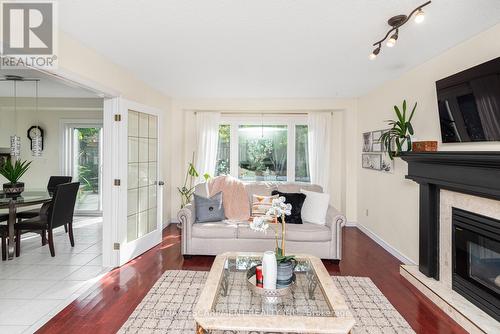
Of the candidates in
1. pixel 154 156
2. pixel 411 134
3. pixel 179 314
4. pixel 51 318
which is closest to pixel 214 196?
pixel 154 156

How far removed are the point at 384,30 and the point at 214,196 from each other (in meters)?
2.76

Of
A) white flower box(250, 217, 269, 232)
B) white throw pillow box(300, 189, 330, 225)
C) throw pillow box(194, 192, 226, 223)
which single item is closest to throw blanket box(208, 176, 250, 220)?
throw pillow box(194, 192, 226, 223)

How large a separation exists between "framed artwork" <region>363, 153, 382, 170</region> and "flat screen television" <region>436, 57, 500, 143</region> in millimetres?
1427

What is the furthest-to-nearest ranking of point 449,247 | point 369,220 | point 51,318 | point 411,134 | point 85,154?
point 85,154
point 369,220
point 411,134
point 449,247
point 51,318

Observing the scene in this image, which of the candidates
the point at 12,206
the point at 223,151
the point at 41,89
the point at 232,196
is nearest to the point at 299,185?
the point at 232,196

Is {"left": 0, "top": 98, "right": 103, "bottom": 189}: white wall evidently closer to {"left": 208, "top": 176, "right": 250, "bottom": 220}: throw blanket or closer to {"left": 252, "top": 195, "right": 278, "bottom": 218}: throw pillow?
{"left": 208, "top": 176, "right": 250, "bottom": 220}: throw blanket

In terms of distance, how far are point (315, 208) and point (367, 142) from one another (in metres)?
1.75

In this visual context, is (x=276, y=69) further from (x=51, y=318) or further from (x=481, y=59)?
(x=51, y=318)

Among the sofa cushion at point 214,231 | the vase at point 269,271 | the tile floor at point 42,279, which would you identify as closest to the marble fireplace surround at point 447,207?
the vase at point 269,271

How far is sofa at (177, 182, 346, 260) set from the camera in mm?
3357

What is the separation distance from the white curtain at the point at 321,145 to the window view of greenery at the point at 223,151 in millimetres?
1655

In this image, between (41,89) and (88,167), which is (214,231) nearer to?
(41,89)

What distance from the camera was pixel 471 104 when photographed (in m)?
2.28

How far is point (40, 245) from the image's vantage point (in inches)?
157
